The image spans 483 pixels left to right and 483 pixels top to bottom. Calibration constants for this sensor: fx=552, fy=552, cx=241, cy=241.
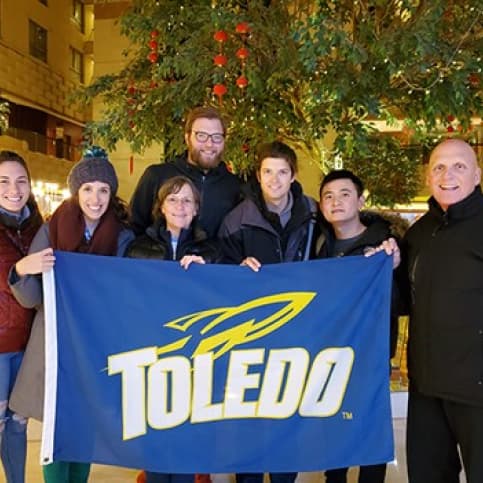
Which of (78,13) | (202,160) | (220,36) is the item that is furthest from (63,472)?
(78,13)

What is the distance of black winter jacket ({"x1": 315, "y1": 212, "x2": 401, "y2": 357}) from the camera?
Answer: 2.21 meters

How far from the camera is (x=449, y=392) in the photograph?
1.91 m

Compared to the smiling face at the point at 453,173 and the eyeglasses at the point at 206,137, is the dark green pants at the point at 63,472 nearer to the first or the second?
the eyeglasses at the point at 206,137

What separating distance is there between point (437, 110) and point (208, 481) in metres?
2.29

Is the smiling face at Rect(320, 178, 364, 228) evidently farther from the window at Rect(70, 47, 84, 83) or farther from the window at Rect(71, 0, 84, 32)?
the window at Rect(71, 0, 84, 32)

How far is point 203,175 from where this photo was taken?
2545mm

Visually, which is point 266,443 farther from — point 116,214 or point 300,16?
point 300,16

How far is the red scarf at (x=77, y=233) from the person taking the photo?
2.15 meters

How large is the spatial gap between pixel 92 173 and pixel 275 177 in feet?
2.40

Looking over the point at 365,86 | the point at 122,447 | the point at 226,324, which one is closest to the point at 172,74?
the point at 365,86

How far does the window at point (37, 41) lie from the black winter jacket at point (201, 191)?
15.6m

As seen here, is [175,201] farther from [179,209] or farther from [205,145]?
[205,145]

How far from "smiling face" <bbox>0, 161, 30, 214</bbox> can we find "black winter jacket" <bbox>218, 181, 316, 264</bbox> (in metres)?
0.86

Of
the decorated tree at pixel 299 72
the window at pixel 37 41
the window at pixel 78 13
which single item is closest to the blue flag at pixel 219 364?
the decorated tree at pixel 299 72
